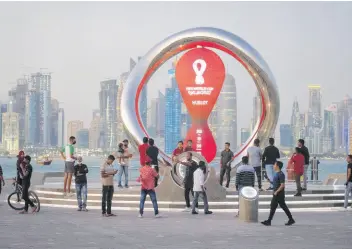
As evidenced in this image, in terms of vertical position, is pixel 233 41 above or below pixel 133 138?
above

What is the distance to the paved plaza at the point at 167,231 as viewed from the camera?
48.0ft

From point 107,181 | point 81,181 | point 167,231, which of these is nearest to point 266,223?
point 167,231

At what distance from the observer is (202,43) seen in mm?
28469

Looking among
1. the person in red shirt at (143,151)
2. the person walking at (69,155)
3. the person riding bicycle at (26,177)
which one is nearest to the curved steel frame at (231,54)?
the person in red shirt at (143,151)

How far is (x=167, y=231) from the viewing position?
16844 mm

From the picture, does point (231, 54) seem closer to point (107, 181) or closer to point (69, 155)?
point (69, 155)

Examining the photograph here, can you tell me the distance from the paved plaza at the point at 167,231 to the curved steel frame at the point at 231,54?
269 inches

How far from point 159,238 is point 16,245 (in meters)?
2.70

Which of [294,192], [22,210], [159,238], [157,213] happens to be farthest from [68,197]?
[159,238]

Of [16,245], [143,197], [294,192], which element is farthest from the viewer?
[294,192]

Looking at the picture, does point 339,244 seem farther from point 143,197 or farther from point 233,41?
point 233,41

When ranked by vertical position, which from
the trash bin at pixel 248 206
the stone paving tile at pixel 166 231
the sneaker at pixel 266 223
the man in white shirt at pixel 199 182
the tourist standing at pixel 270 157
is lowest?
the stone paving tile at pixel 166 231

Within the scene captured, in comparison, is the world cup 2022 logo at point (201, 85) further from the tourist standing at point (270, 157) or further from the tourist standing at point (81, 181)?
the tourist standing at point (81, 181)

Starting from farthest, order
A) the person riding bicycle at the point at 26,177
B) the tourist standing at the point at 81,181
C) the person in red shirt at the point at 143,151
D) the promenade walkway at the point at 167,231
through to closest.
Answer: the person in red shirt at the point at 143,151 < the tourist standing at the point at 81,181 < the person riding bicycle at the point at 26,177 < the promenade walkway at the point at 167,231
